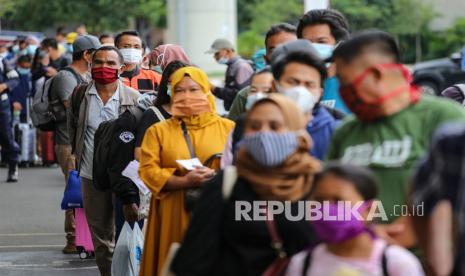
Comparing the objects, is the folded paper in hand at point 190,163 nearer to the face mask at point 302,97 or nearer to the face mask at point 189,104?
the face mask at point 189,104

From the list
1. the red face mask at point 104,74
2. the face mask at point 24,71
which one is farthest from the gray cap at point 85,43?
the face mask at point 24,71

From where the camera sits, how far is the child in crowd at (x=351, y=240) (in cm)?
471

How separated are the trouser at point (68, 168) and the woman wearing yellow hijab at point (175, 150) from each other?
440cm

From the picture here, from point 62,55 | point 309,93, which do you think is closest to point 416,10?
point 62,55

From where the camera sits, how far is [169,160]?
7.37 metres

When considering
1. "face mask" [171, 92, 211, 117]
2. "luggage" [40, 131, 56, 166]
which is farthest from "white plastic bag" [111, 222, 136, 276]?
"luggage" [40, 131, 56, 166]

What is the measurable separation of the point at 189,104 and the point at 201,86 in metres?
0.17

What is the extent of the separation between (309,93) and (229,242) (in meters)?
0.99

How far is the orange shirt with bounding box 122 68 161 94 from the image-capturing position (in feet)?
36.0

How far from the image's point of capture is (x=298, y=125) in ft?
17.2

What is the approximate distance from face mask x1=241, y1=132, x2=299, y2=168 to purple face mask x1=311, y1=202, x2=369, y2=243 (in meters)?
0.40

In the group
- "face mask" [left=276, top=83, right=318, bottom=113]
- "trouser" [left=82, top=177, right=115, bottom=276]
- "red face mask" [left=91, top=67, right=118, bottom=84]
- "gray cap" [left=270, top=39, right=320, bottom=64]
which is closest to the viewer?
"face mask" [left=276, top=83, right=318, bottom=113]

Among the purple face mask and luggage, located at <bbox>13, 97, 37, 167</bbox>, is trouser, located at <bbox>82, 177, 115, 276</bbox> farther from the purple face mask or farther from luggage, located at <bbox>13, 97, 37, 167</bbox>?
luggage, located at <bbox>13, 97, 37, 167</bbox>

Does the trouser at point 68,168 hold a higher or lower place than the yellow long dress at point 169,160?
lower
